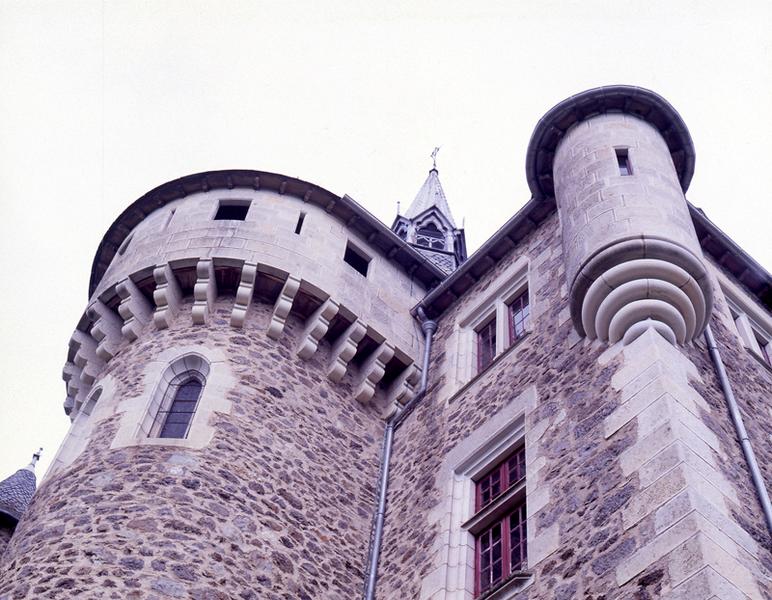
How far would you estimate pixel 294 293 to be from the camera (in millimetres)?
13875

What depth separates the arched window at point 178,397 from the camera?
38.9 ft

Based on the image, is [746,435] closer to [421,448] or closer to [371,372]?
[421,448]

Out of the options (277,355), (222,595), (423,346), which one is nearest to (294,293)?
(277,355)

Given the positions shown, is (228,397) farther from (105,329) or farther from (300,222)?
(300,222)

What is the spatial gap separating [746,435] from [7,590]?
7.61 metres

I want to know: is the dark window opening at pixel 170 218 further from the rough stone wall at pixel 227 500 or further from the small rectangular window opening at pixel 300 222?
the rough stone wall at pixel 227 500

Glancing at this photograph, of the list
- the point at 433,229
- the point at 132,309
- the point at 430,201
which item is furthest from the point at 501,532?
the point at 430,201

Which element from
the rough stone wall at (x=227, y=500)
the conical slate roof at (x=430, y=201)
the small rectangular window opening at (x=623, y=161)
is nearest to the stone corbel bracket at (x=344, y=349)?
the rough stone wall at (x=227, y=500)

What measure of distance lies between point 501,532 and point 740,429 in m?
2.66

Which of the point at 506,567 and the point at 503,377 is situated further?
the point at 503,377

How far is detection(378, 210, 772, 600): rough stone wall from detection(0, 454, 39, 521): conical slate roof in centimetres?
745

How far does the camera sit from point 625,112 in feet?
42.2

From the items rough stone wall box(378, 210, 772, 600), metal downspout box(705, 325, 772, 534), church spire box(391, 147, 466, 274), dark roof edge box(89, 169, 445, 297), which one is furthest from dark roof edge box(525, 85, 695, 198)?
church spire box(391, 147, 466, 274)

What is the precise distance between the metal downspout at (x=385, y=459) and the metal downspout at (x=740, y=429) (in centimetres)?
458
